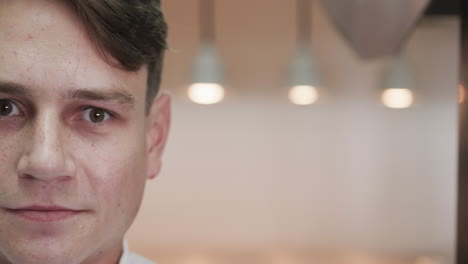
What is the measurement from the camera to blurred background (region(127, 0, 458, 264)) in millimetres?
3297

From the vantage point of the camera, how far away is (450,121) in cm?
354

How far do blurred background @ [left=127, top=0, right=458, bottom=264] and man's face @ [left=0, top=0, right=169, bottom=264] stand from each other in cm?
258

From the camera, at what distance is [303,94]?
3.07 meters

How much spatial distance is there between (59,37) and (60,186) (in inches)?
5.8

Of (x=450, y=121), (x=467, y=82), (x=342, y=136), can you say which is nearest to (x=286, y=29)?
(x=342, y=136)

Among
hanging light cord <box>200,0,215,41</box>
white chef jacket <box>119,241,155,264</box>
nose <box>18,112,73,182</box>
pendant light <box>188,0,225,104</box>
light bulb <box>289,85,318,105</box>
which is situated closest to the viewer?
nose <box>18,112,73,182</box>

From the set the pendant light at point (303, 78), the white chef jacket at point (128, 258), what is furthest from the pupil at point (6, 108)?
the pendant light at point (303, 78)

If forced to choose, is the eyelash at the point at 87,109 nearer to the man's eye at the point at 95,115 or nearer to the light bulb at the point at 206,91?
the man's eye at the point at 95,115

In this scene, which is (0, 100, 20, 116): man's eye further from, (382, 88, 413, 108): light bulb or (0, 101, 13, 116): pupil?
(382, 88, 413, 108): light bulb

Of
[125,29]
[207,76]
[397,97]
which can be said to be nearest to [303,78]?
[207,76]

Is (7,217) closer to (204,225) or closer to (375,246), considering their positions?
(204,225)

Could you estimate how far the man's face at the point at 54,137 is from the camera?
620 millimetres

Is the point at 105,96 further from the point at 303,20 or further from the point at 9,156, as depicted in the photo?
the point at 303,20

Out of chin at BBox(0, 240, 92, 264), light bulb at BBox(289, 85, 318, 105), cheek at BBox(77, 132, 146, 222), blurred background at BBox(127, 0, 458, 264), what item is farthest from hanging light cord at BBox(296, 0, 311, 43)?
chin at BBox(0, 240, 92, 264)
